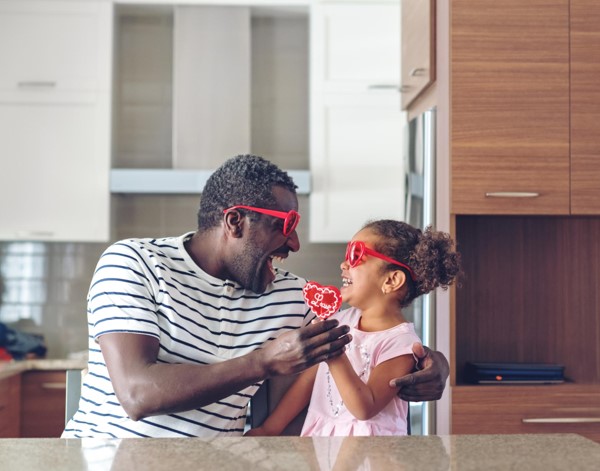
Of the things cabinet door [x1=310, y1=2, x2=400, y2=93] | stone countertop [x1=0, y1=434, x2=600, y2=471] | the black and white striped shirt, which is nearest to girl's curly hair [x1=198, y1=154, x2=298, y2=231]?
the black and white striped shirt

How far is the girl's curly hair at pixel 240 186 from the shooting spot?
1849 mm

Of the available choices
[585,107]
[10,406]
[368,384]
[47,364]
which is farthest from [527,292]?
[10,406]

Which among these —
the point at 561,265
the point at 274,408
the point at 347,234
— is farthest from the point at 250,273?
the point at 347,234

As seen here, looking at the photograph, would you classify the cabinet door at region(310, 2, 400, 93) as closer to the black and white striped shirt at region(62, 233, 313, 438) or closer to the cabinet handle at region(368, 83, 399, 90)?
the cabinet handle at region(368, 83, 399, 90)

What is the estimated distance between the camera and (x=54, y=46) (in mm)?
3877

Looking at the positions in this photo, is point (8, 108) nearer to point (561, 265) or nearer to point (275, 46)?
point (275, 46)

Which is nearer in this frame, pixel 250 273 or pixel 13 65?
pixel 250 273

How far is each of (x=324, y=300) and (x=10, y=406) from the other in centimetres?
228

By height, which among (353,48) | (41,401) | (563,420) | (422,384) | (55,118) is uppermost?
(353,48)

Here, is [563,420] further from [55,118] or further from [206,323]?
[55,118]

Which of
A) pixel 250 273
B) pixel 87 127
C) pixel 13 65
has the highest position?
pixel 13 65

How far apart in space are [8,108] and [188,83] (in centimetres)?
82

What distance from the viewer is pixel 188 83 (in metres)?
3.91

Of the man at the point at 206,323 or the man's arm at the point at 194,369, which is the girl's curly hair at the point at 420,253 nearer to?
the man at the point at 206,323
